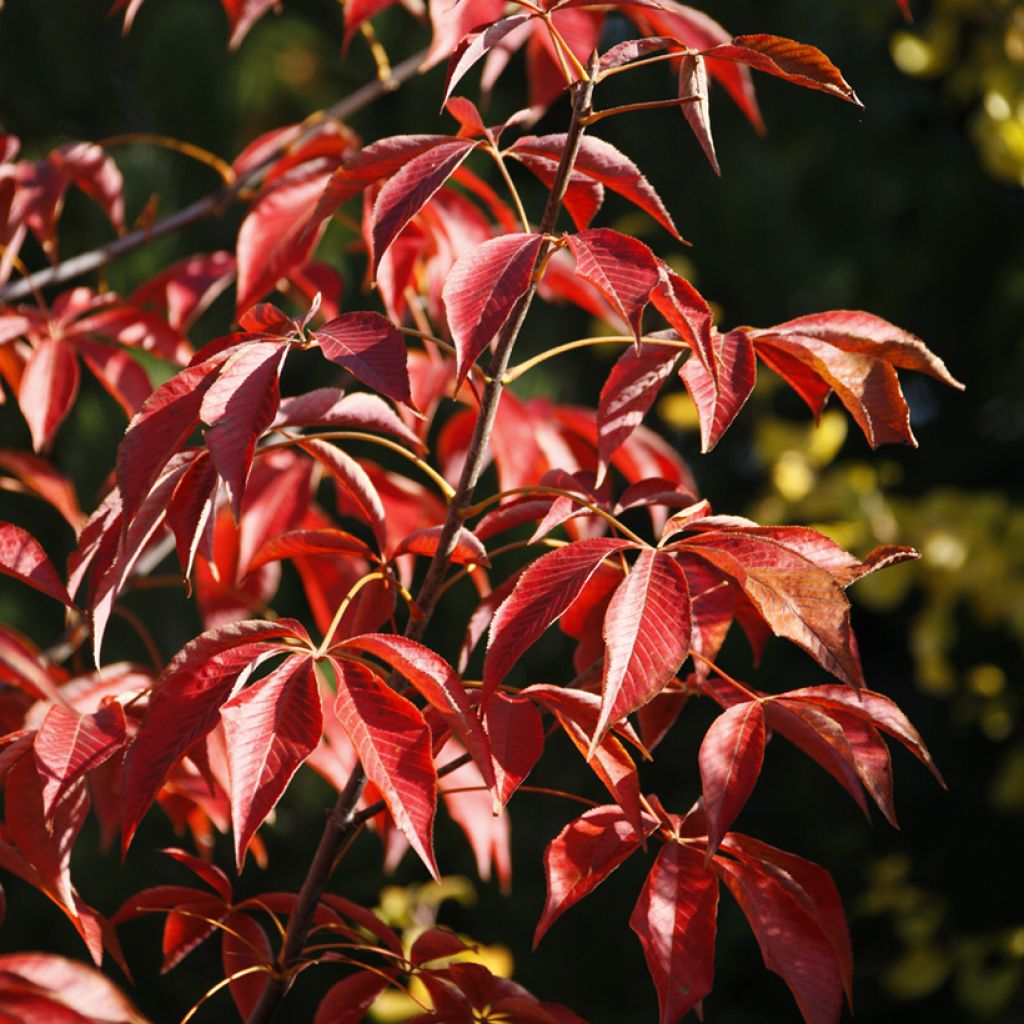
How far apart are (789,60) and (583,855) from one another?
1.21 feet

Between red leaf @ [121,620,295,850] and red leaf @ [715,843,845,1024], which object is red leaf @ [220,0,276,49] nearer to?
red leaf @ [121,620,295,850]

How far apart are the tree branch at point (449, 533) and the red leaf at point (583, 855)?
0.34ft

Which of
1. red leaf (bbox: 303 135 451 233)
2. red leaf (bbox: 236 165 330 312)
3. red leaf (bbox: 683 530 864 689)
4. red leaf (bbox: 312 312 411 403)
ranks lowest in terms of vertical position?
red leaf (bbox: 683 530 864 689)

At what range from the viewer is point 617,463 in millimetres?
958

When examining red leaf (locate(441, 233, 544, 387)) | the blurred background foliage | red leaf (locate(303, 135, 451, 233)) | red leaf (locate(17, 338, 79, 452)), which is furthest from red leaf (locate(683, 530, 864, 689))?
the blurred background foliage

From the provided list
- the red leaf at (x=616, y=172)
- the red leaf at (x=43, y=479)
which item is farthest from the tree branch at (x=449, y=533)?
the red leaf at (x=43, y=479)

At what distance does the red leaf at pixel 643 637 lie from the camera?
1.61 feet

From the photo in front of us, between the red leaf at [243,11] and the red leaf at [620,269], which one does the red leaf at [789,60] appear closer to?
the red leaf at [620,269]

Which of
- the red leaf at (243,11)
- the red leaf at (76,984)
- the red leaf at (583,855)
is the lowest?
the red leaf at (76,984)

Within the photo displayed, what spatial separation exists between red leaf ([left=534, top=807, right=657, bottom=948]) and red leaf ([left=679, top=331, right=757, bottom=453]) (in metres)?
0.19

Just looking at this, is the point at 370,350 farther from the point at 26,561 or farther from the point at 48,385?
the point at 48,385

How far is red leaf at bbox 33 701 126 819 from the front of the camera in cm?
53

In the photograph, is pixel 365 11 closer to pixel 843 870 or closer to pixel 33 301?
pixel 33 301

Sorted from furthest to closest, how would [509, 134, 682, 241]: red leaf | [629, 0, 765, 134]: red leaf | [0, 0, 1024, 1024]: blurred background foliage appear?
[0, 0, 1024, 1024]: blurred background foliage, [629, 0, 765, 134]: red leaf, [509, 134, 682, 241]: red leaf
